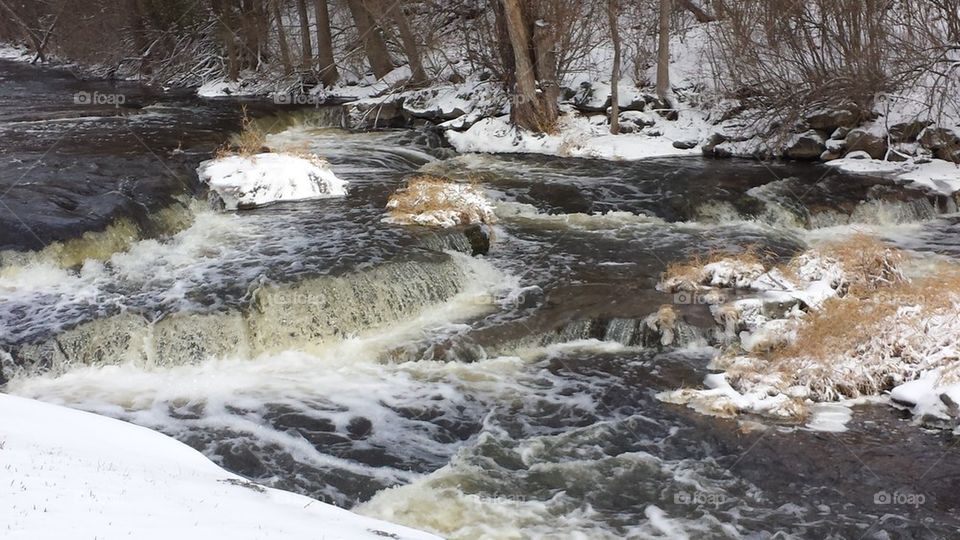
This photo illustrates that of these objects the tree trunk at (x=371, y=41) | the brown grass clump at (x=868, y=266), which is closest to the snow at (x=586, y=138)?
the tree trunk at (x=371, y=41)

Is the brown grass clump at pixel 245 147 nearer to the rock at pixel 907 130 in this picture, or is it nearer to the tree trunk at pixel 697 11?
the tree trunk at pixel 697 11

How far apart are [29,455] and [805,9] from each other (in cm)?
1572

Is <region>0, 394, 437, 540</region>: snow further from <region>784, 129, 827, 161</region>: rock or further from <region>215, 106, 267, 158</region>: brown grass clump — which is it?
<region>784, 129, 827, 161</region>: rock

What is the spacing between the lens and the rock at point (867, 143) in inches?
619

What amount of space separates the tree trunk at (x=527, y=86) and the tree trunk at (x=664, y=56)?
7.36 feet

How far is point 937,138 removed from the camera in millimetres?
15344

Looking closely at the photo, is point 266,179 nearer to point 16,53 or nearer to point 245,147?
point 245,147

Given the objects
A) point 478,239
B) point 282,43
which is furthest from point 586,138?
point 282,43

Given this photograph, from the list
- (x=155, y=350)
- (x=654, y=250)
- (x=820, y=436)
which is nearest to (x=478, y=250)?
(x=654, y=250)

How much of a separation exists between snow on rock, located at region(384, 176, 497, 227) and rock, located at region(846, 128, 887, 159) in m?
→ 7.41

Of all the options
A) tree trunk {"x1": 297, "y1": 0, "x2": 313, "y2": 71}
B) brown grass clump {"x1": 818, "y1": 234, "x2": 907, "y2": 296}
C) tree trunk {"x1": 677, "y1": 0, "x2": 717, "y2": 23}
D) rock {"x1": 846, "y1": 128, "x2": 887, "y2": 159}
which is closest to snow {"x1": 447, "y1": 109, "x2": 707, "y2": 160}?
rock {"x1": 846, "y1": 128, "x2": 887, "y2": 159}

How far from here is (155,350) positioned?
914 centimetres

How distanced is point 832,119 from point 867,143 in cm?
89

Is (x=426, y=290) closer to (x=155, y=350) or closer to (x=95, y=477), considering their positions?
(x=155, y=350)
